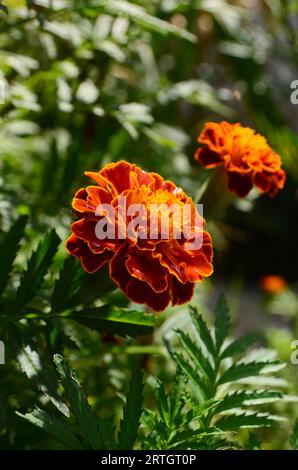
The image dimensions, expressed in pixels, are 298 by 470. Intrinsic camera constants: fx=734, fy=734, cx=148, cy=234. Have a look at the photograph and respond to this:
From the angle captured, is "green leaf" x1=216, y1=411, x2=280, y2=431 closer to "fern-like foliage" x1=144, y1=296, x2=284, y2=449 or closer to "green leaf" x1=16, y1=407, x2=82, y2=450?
"fern-like foliage" x1=144, y1=296, x2=284, y2=449

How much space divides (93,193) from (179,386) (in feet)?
0.75

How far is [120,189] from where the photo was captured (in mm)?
774

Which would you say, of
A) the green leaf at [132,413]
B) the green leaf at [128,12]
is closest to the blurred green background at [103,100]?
the green leaf at [128,12]

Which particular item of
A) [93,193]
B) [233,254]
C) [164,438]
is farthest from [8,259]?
[233,254]

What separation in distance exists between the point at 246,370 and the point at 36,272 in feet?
0.90

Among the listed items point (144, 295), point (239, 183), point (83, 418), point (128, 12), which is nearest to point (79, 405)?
point (83, 418)

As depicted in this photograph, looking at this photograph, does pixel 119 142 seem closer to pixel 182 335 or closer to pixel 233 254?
pixel 182 335

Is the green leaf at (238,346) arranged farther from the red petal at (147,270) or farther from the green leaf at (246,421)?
the red petal at (147,270)

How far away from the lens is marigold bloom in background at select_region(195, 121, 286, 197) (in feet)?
2.97

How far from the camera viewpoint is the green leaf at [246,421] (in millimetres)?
810

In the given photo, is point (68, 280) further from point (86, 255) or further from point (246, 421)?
point (246, 421)

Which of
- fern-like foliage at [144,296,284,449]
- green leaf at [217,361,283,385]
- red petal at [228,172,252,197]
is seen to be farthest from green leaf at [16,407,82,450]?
red petal at [228,172,252,197]

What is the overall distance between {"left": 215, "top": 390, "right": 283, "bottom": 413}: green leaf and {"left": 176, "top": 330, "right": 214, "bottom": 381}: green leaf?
36 mm

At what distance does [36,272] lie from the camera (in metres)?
0.84
